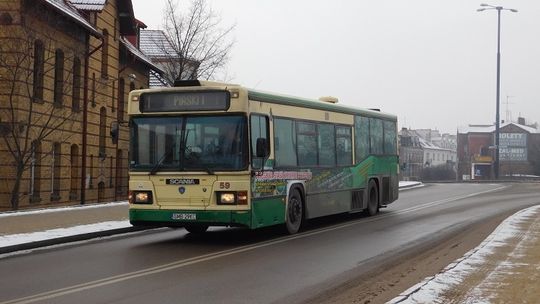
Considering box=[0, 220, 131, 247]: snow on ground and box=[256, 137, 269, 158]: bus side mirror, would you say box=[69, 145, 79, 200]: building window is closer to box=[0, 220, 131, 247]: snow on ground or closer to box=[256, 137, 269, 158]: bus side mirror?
box=[0, 220, 131, 247]: snow on ground

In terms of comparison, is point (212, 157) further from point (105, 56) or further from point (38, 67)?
point (105, 56)

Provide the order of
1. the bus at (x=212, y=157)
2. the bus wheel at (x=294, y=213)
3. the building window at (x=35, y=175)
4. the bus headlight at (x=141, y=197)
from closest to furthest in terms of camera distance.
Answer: the bus at (x=212, y=157) < the bus headlight at (x=141, y=197) < the bus wheel at (x=294, y=213) < the building window at (x=35, y=175)

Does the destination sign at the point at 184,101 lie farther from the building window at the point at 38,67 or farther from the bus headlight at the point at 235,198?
the building window at the point at 38,67

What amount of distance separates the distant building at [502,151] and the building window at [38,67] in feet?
247

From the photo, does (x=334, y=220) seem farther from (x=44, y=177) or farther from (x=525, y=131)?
(x=525, y=131)

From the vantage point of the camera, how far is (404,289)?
780 cm

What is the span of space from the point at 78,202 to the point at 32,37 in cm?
761

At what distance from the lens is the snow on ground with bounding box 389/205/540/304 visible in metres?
7.13

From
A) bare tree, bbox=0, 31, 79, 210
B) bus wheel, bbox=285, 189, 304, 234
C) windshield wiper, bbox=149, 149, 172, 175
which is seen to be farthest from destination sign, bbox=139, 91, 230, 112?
bare tree, bbox=0, 31, 79, 210

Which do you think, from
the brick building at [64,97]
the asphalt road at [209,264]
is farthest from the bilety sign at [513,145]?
the asphalt road at [209,264]

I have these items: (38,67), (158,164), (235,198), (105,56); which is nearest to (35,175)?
(38,67)

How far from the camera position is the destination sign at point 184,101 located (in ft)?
39.5

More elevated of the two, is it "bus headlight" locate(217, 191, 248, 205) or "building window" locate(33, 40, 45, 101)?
"building window" locate(33, 40, 45, 101)

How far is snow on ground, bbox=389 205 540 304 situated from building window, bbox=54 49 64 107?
54.3 feet
